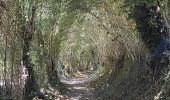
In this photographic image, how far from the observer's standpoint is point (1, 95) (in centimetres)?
1257

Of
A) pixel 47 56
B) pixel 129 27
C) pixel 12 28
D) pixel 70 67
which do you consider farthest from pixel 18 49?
pixel 70 67

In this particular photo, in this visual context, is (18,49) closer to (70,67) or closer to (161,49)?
(161,49)

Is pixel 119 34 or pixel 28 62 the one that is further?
pixel 119 34

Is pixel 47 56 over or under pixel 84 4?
under

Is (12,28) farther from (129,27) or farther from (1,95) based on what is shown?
(129,27)

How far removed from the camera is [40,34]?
2131cm

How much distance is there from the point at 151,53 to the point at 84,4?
3.63 meters

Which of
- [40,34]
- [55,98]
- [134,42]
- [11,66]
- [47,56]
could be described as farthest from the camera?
[47,56]

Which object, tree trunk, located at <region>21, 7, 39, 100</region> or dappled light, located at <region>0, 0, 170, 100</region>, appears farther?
tree trunk, located at <region>21, 7, 39, 100</region>

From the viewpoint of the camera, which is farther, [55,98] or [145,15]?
[55,98]

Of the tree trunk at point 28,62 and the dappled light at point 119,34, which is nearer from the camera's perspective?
the dappled light at point 119,34

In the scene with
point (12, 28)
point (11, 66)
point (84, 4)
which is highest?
point (84, 4)

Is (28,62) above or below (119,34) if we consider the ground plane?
below

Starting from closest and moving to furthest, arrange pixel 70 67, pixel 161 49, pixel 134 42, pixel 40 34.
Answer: pixel 161 49 → pixel 134 42 → pixel 40 34 → pixel 70 67
